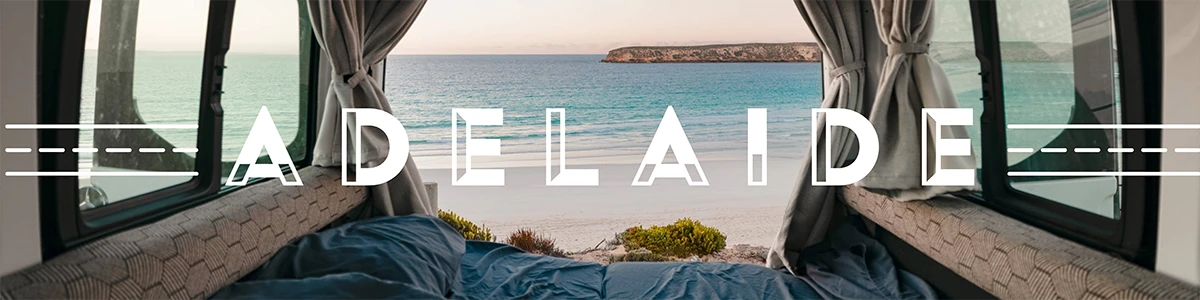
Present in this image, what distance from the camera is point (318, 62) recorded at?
10.7 ft

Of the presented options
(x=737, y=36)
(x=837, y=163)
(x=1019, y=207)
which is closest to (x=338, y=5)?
(x=837, y=163)

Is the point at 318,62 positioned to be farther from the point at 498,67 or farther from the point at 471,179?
the point at 498,67

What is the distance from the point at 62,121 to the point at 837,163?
2523 millimetres

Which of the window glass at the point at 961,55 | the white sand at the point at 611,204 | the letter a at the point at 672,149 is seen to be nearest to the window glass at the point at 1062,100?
the window glass at the point at 961,55

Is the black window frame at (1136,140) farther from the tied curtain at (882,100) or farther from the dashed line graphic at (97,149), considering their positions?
the dashed line graphic at (97,149)

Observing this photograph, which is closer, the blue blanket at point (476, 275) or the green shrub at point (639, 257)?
the blue blanket at point (476, 275)

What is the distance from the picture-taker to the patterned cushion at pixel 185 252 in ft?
4.49

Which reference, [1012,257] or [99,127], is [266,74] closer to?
[99,127]

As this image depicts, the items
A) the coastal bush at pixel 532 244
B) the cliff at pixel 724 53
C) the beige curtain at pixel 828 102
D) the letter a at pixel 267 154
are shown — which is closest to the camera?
the letter a at pixel 267 154

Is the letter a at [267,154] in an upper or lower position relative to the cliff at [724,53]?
lower

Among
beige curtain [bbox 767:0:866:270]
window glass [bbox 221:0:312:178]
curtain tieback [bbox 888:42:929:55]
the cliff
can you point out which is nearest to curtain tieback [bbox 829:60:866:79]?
beige curtain [bbox 767:0:866:270]

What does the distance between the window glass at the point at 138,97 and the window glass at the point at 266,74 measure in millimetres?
238

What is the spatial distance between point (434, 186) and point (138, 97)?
2.21m

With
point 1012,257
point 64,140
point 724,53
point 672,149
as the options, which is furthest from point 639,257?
point 724,53
